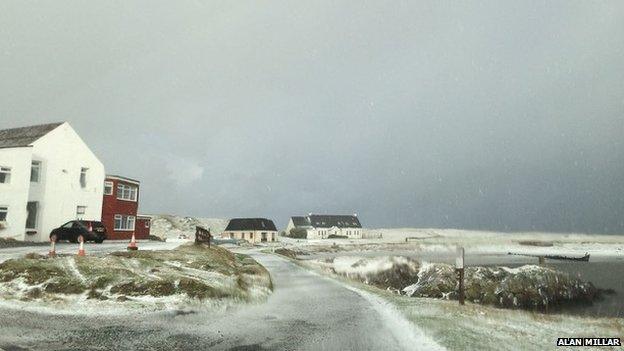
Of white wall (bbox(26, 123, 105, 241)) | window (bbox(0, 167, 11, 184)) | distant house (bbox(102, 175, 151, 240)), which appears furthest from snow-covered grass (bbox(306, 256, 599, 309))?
window (bbox(0, 167, 11, 184))

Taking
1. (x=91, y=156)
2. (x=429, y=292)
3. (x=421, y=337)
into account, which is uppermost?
(x=91, y=156)

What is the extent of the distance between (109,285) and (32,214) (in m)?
33.3

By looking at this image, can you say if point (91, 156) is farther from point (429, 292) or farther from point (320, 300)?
→ point (320, 300)

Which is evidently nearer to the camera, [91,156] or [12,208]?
[12,208]

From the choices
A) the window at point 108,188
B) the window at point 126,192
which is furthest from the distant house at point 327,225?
the window at point 108,188

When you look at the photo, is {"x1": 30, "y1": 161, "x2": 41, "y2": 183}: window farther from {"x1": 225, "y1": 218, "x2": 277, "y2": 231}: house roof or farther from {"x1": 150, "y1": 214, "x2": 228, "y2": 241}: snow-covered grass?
{"x1": 150, "y1": 214, "x2": 228, "y2": 241}: snow-covered grass

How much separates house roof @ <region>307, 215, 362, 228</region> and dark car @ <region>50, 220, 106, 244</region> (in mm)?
90464

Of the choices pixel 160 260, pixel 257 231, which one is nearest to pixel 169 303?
pixel 160 260

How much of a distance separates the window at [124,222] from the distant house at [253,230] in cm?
5480

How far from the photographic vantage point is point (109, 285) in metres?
12.9

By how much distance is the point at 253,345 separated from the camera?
8.53 meters

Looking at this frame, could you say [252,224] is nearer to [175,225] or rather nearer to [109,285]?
[175,225]

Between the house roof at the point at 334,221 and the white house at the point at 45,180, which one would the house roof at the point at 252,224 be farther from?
the white house at the point at 45,180

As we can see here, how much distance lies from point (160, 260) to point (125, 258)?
5.45ft
